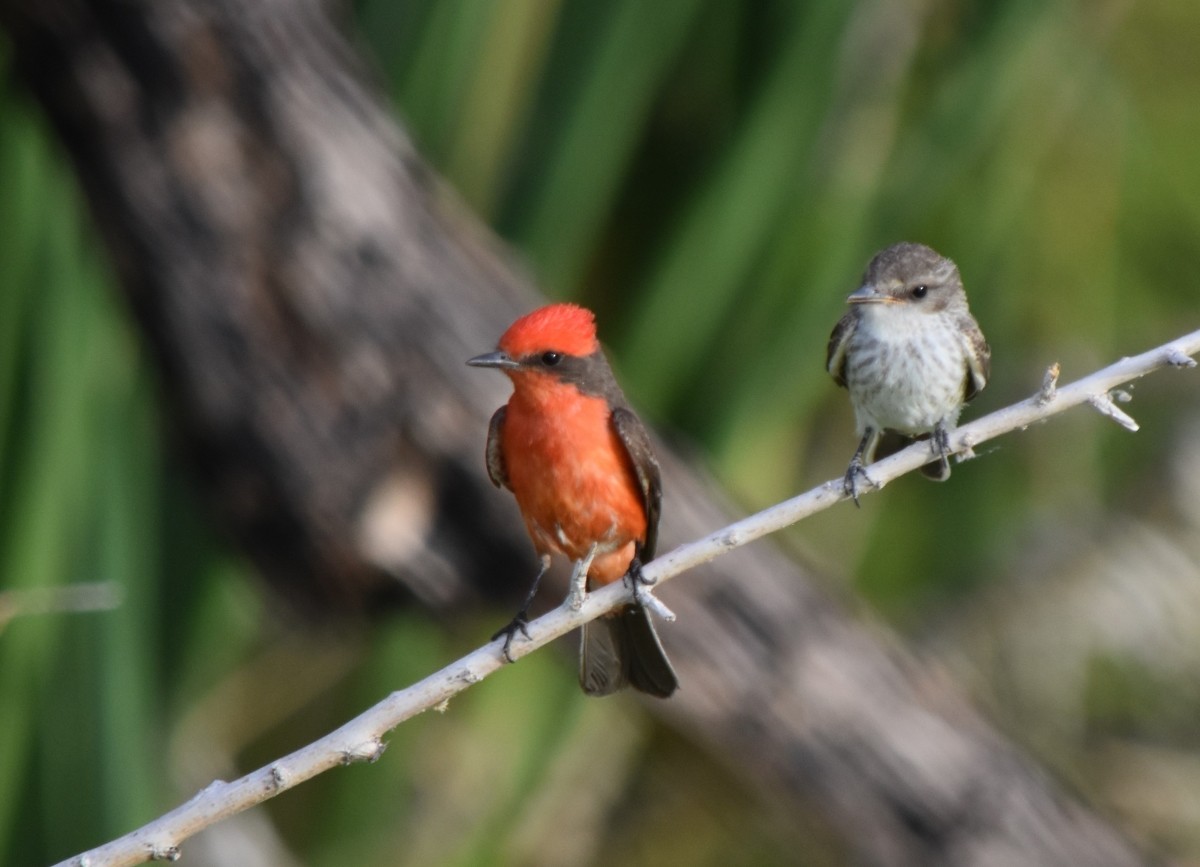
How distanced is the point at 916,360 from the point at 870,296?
34 cm

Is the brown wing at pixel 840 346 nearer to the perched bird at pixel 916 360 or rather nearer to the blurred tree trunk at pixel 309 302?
the perched bird at pixel 916 360

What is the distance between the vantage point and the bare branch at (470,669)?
75.4 inches

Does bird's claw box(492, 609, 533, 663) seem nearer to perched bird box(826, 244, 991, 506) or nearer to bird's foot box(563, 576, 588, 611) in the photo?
bird's foot box(563, 576, 588, 611)

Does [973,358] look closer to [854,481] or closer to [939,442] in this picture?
[939,442]

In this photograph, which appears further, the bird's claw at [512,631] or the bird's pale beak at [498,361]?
the bird's pale beak at [498,361]

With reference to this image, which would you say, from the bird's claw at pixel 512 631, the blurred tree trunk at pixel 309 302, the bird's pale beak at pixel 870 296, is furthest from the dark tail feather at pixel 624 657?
the blurred tree trunk at pixel 309 302

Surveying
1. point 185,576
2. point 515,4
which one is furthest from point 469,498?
point 515,4

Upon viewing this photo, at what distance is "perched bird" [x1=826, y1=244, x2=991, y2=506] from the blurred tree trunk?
1.24 meters

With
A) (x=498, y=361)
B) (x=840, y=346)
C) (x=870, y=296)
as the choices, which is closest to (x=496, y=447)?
(x=498, y=361)

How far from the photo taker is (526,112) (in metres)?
4.63

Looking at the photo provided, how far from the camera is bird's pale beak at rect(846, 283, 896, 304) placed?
2.40 metres

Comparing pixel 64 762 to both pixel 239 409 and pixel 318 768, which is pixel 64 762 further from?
pixel 318 768

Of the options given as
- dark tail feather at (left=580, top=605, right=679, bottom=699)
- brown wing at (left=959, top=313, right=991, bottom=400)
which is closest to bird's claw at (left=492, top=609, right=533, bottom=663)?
dark tail feather at (left=580, top=605, right=679, bottom=699)

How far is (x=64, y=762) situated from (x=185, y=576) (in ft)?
1.98
